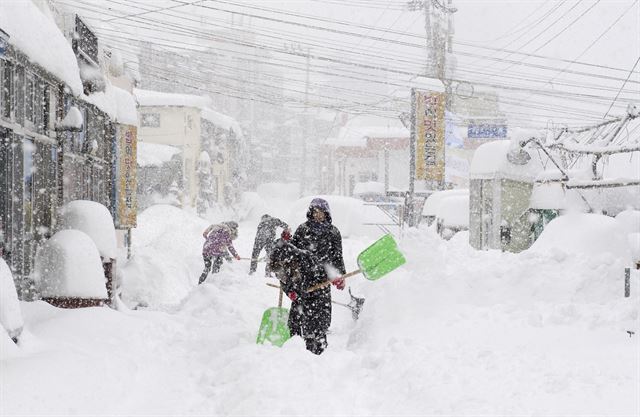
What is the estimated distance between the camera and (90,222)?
895 cm

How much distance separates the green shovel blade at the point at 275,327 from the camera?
665 cm

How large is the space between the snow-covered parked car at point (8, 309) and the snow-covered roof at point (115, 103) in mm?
5775

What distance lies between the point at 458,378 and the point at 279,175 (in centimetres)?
5477

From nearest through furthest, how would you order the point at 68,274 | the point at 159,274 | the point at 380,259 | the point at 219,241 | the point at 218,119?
the point at 380,259 → the point at 68,274 → the point at 219,241 → the point at 159,274 → the point at 218,119

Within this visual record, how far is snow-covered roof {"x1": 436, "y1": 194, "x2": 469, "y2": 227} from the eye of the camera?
64.7 ft

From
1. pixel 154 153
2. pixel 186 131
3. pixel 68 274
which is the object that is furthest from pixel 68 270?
pixel 186 131

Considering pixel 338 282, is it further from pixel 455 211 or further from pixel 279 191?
pixel 279 191

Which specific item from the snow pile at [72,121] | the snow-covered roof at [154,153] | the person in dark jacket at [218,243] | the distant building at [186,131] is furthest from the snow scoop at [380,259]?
the distant building at [186,131]

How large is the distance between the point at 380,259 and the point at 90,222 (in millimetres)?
4437

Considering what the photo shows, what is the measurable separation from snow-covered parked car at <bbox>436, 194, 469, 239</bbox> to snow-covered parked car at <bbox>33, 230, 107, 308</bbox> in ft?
45.5

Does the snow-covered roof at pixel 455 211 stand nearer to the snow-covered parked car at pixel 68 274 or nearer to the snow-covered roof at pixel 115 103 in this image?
the snow-covered roof at pixel 115 103

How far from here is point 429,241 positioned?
9.09 meters

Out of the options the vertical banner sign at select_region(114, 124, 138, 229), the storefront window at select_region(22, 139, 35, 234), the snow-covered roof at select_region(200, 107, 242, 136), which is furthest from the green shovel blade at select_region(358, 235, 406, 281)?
the snow-covered roof at select_region(200, 107, 242, 136)

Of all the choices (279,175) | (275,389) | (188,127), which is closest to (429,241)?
(275,389)
